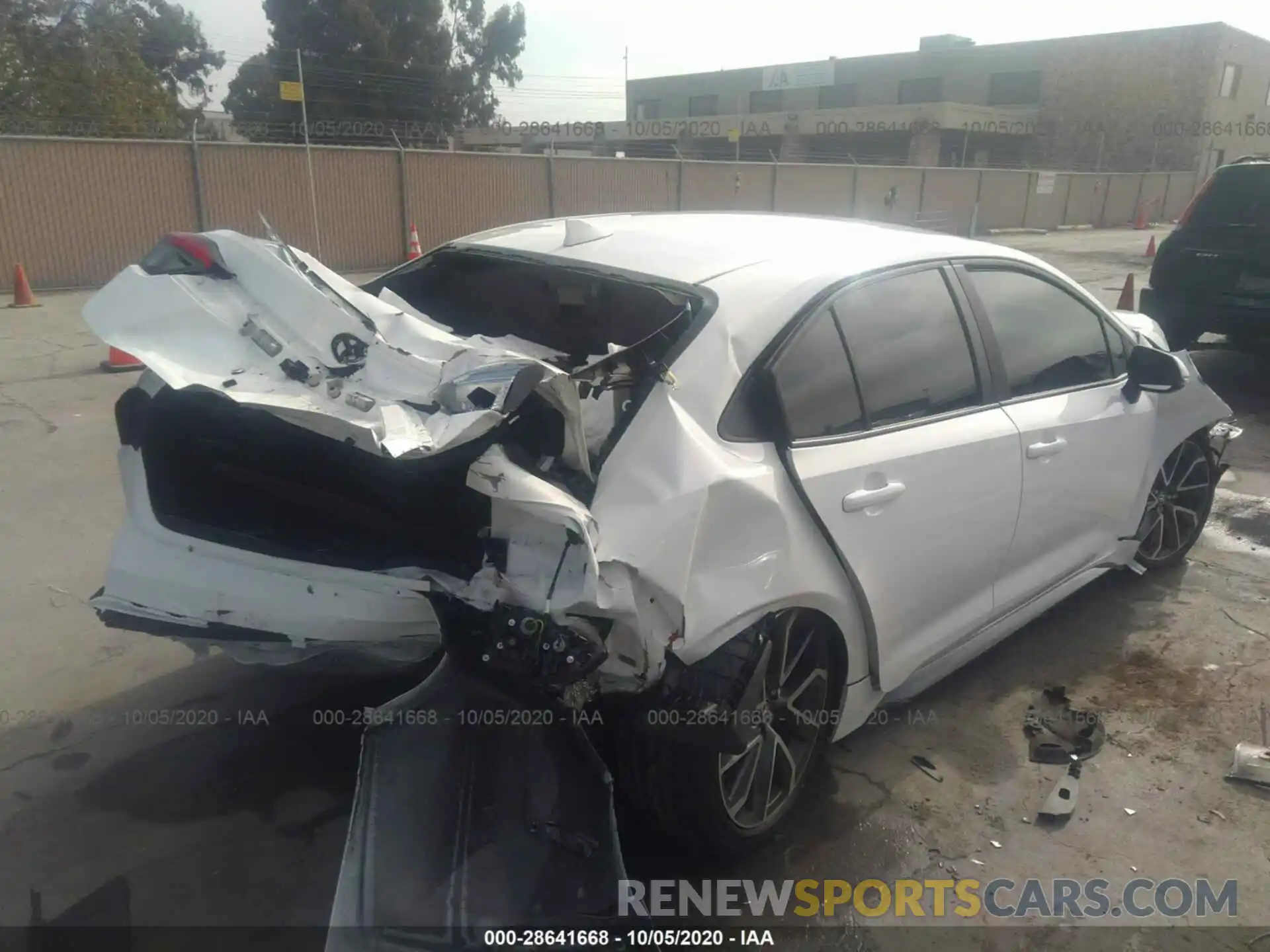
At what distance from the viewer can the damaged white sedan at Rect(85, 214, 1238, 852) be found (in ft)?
7.36

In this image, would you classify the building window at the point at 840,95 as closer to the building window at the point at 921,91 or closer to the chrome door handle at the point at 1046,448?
the building window at the point at 921,91

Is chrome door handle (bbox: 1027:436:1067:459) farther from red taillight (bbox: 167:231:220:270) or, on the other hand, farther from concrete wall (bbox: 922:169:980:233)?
concrete wall (bbox: 922:169:980:233)

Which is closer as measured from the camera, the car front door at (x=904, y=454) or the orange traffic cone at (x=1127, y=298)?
the car front door at (x=904, y=454)

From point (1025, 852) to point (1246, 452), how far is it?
5233 mm

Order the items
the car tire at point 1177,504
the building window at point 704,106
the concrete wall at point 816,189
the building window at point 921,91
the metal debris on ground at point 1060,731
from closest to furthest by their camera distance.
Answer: the metal debris on ground at point 1060,731
the car tire at point 1177,504
the concrete wall at point 816,189
the building window at point 921,91
the building window at point 704,106

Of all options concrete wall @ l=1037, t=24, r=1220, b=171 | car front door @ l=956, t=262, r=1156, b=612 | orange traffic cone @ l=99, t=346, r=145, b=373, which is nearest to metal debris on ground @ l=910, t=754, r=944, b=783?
car front door @ l=956, t=262, r=1156, b=612

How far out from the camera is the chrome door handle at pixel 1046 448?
340cm

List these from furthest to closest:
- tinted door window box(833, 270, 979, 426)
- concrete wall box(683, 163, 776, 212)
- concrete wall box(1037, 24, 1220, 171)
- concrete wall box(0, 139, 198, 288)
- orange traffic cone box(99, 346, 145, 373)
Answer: concrete wall box(1037, 24, 1220, 171) < concrete wall box(683, 163, 776, 212) < concrete wall box(0, 139, 198, 288) < orange traffic cone box(99, 346, 145, 373) < tinted door window box(833, 270, 979, 426)

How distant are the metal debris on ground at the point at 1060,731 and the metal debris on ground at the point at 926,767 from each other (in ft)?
1.19

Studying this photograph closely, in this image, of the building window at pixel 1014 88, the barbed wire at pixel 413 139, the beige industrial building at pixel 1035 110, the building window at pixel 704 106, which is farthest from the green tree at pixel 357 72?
the building window at pixel 1014 88

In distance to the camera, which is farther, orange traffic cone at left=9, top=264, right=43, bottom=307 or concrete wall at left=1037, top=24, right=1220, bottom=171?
concrete wall at left=1037, top=24, right=1220, bottom=171

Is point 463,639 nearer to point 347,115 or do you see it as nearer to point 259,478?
point 259,478

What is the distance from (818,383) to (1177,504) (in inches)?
112

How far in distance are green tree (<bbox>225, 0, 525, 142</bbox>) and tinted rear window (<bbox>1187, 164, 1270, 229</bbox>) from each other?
30.1 metres
